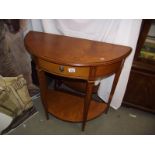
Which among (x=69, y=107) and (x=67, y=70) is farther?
(x=69, y=107)

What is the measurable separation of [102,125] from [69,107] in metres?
0.34

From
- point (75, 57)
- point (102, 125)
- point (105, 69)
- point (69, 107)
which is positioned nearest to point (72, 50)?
point (75, 57)

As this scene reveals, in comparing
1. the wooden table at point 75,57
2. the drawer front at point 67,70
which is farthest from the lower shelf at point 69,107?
the drawer front at point 67,70

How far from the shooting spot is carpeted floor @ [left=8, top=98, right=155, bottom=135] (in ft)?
4.77

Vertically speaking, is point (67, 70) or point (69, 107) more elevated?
point (67, 70)

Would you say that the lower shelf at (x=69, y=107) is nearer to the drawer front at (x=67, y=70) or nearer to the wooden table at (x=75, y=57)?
the wooden table at (x=75, y=57)

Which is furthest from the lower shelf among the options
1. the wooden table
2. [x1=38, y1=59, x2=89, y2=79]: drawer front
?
[x1=38, y1=59, x2=89, y2=79]: drawer front

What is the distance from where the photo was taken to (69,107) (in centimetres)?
154

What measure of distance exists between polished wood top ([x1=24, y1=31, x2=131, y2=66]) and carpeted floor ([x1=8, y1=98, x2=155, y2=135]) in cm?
71

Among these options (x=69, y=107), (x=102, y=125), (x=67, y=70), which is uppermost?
(x=67, y=70)

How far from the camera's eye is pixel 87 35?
136cm

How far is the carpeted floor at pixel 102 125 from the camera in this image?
1454 mm

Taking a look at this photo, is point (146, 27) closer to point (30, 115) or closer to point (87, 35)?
point (87, 35)

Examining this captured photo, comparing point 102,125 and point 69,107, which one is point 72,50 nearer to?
point 69,107
